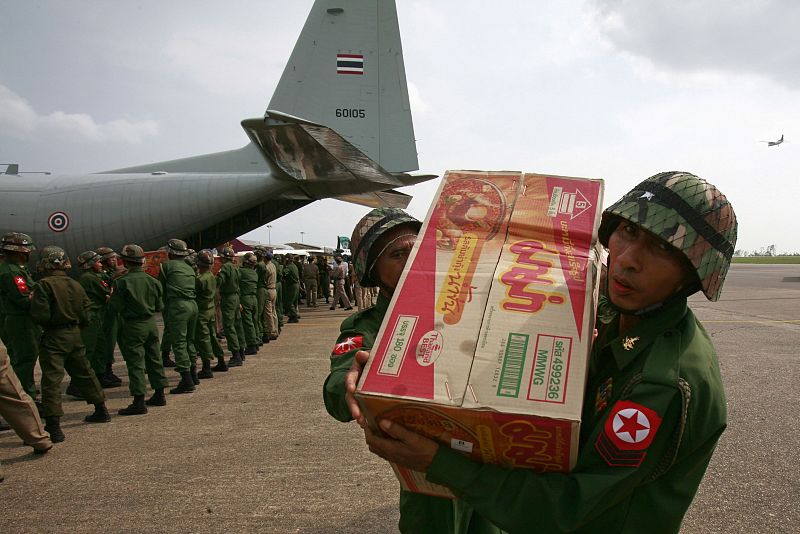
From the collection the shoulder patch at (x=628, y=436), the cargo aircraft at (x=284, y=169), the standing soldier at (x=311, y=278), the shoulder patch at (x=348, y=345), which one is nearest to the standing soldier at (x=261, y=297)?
the cargo aircraft at (x=284, y=169)

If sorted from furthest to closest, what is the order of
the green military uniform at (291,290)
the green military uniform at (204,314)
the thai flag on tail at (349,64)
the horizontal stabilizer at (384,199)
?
the horizontal stabilizer at (384,199) → the green military uniform at (291,290) → the thai flag on tail at (349,64) → the green military uniform at (204,314)

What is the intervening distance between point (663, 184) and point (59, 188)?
518 inches

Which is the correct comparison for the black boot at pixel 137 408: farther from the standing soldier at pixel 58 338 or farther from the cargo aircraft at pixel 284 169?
the cargo aircraft at pixel 284 169

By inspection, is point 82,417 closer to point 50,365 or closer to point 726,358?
point 50,365

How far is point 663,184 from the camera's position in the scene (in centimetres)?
129

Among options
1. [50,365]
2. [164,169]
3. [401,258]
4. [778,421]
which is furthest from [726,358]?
[164,169]

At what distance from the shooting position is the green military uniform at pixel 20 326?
17.1 ft

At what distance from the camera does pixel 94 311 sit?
6977mm

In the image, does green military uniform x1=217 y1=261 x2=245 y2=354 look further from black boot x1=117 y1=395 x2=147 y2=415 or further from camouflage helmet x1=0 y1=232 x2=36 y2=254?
camouflage helmet x1=0 y1=232 x2=36 y2=254

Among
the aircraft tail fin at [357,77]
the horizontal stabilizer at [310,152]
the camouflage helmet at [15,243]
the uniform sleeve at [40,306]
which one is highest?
the aircraft tail fin at [357,77]

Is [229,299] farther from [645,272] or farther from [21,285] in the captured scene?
[645,272]

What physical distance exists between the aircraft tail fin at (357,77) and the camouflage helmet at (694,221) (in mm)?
11701

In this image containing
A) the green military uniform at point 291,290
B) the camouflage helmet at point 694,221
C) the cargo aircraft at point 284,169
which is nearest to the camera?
the camouflage helmet at point 694,221

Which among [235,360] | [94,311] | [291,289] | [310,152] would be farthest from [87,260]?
[291,289]
